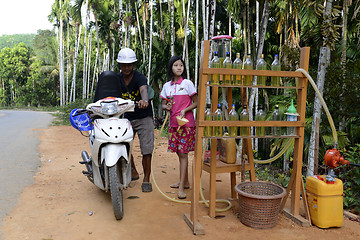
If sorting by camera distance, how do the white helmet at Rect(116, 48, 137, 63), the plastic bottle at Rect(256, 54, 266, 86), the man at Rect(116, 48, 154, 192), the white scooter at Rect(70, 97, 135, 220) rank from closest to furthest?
the white scooter at Rect(70, 97, 135, 220)
the plastic bottle at Rect(256, 54, 266, 86)
the white helmet at Rect(116, 48, 137, 63)
the man at Rect(116, 48, 154, 192)

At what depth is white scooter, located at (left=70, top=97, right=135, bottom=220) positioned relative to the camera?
319 cm

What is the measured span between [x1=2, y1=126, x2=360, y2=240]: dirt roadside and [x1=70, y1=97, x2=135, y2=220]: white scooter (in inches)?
12.1

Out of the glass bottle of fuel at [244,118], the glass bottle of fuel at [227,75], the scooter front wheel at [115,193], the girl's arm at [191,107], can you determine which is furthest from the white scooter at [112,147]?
the glass bottle of fuel at [244,118]

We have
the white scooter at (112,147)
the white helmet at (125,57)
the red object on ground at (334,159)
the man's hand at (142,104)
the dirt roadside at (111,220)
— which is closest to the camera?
the dirt roadside at (111,220)

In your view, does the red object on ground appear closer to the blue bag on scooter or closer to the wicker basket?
the wicker basket

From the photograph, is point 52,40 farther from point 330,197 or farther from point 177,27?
point 330,197

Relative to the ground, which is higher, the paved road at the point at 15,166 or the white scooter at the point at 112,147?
the white scooter at the point at 112,147

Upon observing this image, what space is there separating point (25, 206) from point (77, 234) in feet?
3.61

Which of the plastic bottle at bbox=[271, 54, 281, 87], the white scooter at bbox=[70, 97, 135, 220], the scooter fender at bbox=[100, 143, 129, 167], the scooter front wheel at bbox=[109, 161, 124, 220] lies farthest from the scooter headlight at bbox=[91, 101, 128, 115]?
the plastic bottle at bbox=[271, 54, 281, 87]

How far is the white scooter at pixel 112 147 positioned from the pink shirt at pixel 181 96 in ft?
2.34

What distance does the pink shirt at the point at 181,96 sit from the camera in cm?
395

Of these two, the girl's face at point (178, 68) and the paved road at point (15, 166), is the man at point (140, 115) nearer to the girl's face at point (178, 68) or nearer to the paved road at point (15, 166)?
the girl's face at point (178, 68)

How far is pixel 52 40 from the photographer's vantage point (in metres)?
34.8

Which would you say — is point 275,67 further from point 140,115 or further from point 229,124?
point 140,115
